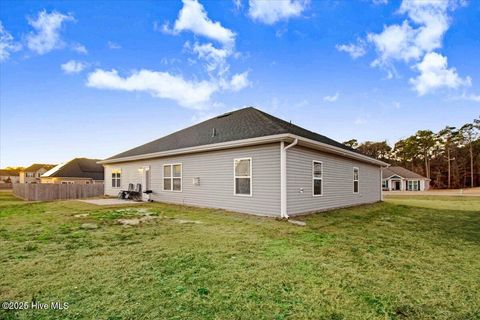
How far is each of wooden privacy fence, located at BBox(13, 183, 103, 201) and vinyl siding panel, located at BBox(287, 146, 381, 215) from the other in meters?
15.7

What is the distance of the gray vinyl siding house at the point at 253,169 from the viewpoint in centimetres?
844

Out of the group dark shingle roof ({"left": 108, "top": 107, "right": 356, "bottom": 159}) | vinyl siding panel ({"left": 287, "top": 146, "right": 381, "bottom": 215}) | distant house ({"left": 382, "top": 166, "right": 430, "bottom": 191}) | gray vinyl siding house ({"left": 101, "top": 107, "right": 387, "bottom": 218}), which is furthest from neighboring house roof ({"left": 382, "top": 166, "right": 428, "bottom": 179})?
dark shingle roof ({"left": 108, "top": 107, "right": 356, "bottom": 159})

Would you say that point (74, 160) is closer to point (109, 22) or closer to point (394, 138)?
point (109, 22)

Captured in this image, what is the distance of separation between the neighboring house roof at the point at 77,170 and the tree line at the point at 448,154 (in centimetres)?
4189

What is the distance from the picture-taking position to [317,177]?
10062mm

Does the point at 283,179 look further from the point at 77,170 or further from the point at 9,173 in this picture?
the point at 9,173

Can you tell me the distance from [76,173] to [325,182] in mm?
Answer: 31468

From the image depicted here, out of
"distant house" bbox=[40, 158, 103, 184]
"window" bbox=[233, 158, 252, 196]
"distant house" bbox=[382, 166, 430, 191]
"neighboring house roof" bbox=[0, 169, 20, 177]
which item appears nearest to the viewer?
"window" bbox=[233, 158, 252, 196]

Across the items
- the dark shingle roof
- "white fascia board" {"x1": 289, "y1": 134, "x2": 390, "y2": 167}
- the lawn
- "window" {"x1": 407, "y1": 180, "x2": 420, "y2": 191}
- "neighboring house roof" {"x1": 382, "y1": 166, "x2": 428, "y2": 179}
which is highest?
the dark shingle roof

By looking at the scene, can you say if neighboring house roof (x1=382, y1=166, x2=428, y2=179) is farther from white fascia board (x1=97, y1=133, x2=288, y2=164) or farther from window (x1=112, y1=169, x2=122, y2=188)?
white fascia board (x1=97, y1=133, x2=288, y2=164)

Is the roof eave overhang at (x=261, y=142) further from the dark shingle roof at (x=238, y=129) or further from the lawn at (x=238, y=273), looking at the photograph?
the lawn at (x=238, y=273)

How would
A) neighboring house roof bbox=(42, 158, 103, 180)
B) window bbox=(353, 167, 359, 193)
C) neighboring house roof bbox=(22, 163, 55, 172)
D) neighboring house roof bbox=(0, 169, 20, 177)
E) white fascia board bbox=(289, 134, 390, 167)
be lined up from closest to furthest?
white fascia board bbox=(289, 134, 390, 167)
window bbox=(353, 167, 359, 193)
neighboring house roof bbox=(42, 158, 103, 180)
neighboring house roof bbox=(22, 163, 55, 172)
neighboring house roof bbox=(0, 169, 20, 177)

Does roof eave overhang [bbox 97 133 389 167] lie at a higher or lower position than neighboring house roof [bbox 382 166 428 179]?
higher

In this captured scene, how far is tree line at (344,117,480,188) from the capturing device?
46941 mm
